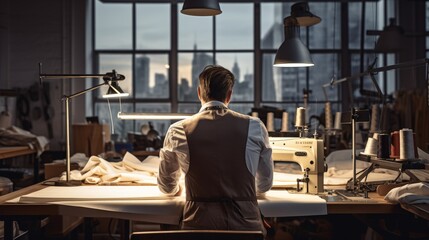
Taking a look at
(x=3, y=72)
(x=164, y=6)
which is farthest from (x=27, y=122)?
(x=164, y=6)

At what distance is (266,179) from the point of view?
9.41 feet

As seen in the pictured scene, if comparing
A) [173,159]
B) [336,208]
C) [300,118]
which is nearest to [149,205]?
[173,159]

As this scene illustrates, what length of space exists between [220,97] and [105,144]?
4.34 metres

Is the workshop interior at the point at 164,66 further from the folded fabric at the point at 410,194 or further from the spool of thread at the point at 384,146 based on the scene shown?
the folded fabric at the point at 410,194

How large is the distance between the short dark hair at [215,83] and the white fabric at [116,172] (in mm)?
884

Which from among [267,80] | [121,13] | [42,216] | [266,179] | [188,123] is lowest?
[42,216]

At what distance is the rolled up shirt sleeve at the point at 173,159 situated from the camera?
2.73 metres

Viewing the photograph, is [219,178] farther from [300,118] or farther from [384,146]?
[384,146]

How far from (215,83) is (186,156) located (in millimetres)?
367

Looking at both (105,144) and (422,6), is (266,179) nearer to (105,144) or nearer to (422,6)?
(105,144)

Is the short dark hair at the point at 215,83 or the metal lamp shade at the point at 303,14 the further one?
the metal lamp shade at the point at 303,14

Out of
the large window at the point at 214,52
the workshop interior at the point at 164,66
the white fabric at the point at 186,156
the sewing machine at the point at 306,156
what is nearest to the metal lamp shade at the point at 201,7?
the sewing machine at the point at 306,156

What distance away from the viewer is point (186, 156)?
8.93 ft

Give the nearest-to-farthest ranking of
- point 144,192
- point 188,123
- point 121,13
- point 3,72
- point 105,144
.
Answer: point 188,123
point 144,192
point 105,144
point 3,72
point 121,13
